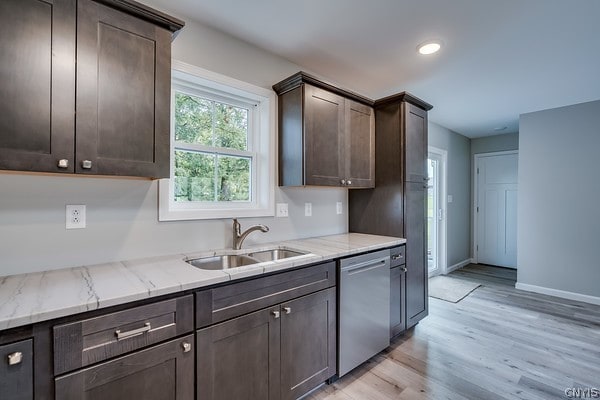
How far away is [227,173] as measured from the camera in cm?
224

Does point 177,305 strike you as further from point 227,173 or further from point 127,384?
point 227,173

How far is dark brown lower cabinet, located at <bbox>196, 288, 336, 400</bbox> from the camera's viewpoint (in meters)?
1.32

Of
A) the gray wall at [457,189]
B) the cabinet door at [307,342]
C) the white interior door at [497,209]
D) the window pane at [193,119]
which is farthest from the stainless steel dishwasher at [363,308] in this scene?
the white interior door at [497,209]

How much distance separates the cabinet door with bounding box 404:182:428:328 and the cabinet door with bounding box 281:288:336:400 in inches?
42.1

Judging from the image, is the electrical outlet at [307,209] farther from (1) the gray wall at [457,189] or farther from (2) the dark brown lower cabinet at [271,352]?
(1) the gray wall at [457,189]

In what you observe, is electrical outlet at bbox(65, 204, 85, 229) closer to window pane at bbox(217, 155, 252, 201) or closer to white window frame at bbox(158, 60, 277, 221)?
white window frame at bbox(158, 60, 277, 221)

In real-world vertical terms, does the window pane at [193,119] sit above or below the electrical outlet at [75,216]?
above

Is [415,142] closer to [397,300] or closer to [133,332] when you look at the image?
[397,300]

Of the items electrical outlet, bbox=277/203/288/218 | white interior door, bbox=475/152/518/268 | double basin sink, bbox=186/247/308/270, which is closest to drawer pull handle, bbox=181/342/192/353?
double basin sink, bbox=186/247/308/270

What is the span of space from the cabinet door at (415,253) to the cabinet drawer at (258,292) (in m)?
1.08

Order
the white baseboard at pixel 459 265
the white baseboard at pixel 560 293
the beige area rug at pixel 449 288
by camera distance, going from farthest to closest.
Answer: the white baseboard at pixel 459 265 < the beige area rug at pixel 449 288 < the white baseboard at pixel 560 293

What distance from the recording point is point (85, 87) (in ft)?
4.17

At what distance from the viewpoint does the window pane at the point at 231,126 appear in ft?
7.19

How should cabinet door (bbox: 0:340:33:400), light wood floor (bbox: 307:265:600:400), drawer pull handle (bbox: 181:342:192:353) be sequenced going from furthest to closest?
light wood floor (bbox: 307:265:600:400) < drawer pull handle (bbox: 181:342:192:353) < cabinet door (bbox: 0:340:33:400)
